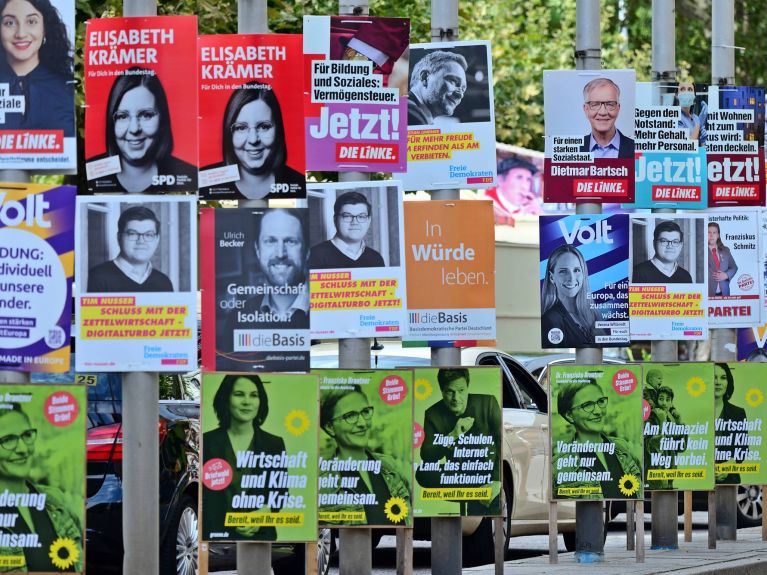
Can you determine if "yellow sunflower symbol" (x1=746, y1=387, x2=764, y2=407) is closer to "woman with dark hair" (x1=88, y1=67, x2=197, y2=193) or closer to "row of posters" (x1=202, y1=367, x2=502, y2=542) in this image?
"row of posters" (x1=202, y1=367, x2=502, y2=542)

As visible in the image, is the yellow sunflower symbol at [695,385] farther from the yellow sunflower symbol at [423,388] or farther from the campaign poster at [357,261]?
the campaign poster at [357,261]

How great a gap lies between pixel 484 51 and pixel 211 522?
4156 mm

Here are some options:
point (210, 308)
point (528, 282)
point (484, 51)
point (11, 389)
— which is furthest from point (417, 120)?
point (528, 282)

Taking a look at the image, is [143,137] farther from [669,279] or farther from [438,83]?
[669,279]

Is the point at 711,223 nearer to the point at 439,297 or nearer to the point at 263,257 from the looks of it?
the point at 439,297

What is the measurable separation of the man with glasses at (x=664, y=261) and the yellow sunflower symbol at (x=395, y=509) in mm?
4086

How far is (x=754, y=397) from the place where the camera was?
15.6 meters

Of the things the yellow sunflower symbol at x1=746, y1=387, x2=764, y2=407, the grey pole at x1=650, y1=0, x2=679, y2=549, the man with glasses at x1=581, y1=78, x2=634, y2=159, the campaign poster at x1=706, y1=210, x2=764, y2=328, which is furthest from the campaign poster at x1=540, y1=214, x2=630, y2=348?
the campaign poster at x1=706, y1=210, x2=764, y2=328

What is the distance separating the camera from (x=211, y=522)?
32.0 ft

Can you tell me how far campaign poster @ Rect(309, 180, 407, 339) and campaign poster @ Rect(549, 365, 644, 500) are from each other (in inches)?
112

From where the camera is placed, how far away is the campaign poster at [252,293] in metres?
9.77

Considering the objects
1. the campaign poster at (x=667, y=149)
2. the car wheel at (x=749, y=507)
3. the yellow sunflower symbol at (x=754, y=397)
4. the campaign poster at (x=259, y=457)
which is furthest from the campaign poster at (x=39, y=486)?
the car wheel at (x=749, y=507)

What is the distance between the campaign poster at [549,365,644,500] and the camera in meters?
13.5

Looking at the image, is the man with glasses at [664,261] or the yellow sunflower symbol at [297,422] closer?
the yellow sunflower symbol at [297,422]
